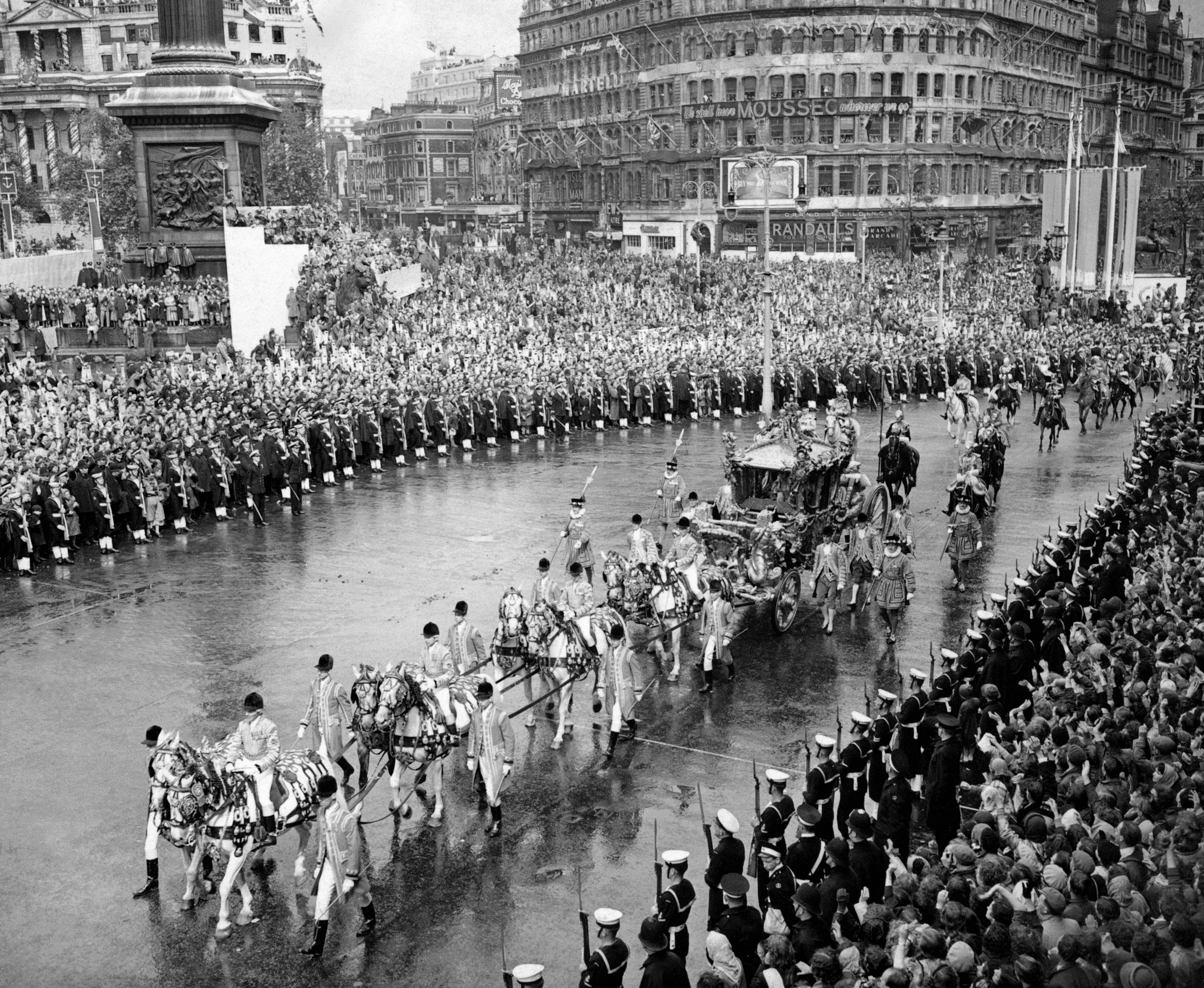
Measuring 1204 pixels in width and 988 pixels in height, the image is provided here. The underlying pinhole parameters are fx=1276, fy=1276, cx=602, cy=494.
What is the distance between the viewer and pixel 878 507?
1983 cm

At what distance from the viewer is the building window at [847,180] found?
87688mm

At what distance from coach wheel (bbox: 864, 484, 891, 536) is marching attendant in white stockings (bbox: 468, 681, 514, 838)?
345 inches

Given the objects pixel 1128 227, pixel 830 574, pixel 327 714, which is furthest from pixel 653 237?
pixel 327 714

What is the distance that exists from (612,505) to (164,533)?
8570 mm

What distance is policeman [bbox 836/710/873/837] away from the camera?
11180 mm

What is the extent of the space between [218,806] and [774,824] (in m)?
4.61

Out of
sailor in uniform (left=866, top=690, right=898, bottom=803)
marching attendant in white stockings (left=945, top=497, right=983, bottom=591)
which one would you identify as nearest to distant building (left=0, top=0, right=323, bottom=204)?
marching attendant in white stockings (left=945, top=497, right=983, bottom=591)

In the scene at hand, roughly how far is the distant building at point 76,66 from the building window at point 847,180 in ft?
132

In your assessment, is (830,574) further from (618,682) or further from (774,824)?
(774,824)

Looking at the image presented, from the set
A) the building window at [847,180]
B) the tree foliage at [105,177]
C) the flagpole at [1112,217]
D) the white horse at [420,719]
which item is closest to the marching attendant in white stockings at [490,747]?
the white horse at [420,719]

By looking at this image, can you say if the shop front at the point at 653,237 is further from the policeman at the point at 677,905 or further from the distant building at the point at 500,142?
the policeman at the point at 677,905

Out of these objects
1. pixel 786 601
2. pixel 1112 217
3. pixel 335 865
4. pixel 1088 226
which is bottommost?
pixel 786 601

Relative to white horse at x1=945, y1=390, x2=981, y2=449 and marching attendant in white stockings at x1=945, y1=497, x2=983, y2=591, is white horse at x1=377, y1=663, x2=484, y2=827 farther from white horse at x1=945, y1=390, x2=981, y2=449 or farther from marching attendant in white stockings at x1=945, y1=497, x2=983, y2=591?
white horse at x1=945, y1=390, x2=981, y2=449

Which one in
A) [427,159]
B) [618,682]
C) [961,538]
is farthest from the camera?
[427,159]
